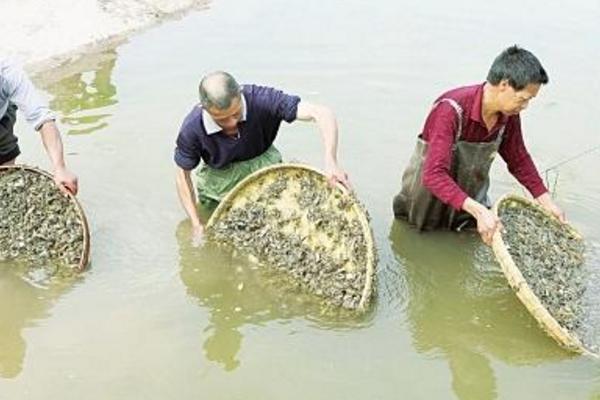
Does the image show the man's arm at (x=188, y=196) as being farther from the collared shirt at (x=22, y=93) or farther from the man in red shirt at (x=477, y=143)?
the man in red shirt at (x=477, y=143)

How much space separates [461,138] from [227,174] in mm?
1479

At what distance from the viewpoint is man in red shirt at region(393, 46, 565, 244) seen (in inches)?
160

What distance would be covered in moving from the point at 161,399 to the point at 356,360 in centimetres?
94

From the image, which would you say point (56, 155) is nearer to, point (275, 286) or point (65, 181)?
point (65, 181)

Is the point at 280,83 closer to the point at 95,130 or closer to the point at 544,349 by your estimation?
the point at 95,130

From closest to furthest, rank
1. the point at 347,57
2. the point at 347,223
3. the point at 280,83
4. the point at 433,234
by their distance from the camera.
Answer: the point at 347,223, the point at 433,234, the point at 280,83, the point at 347,57

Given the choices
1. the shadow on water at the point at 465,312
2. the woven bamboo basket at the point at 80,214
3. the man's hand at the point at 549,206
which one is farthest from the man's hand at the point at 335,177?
the woven bamboo basket at the point at 80,214

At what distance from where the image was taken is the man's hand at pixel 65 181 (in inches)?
178

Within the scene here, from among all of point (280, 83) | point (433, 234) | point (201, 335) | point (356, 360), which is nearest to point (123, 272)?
point (201, 335)

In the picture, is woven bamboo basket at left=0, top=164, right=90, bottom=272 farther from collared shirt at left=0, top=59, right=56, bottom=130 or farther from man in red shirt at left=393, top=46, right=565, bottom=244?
man in red shirt at left=393, top=46, right=565, bottom=244

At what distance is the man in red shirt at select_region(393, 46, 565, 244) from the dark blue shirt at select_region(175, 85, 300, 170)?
32.8 inches

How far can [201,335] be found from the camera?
4.33 metres

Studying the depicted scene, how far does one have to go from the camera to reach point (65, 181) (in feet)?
14.8

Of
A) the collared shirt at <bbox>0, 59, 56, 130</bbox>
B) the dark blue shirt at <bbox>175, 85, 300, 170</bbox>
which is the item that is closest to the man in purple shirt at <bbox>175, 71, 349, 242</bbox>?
the dark blue shirt at <bbox>175, 85, 300, 170</bbox>
